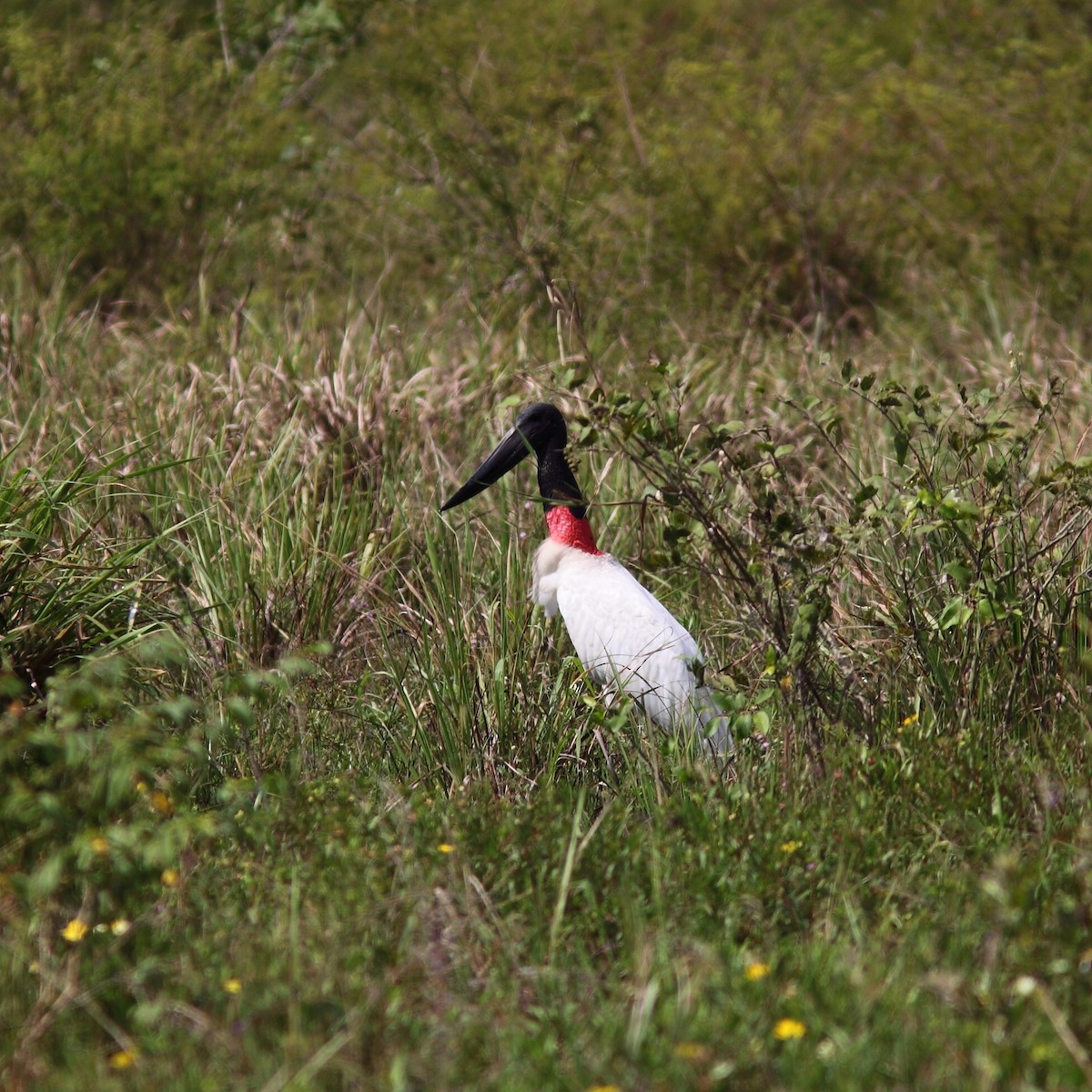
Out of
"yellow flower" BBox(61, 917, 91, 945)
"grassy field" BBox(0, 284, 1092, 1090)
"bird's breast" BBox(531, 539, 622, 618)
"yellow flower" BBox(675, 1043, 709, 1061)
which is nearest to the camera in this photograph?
"yellow flower" BBox(675, 1043, 709, 1061)

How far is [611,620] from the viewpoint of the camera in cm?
402

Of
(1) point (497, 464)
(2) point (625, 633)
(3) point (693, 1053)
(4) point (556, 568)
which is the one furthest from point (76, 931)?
(1) point (497, 464)

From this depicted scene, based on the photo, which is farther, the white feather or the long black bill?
the long black bill

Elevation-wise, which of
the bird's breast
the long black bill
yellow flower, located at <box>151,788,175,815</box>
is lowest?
the bird's breast

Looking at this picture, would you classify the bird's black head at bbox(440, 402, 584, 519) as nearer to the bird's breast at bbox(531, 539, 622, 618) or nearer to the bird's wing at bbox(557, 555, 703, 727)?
the bird's breast at bbox(531, 539, 622, 618)

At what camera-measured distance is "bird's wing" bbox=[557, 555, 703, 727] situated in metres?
3.92

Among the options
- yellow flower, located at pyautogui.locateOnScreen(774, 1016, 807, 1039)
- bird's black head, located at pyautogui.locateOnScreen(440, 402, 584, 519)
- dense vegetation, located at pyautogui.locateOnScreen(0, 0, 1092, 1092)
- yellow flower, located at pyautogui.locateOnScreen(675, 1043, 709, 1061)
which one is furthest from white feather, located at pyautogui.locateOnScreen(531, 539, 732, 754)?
yellow flower, located at pyautogui.locateOnScreen(675, 1043, 709, 1061)

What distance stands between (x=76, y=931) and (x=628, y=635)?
1.95 metres

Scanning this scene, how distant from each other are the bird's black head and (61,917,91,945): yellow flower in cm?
224

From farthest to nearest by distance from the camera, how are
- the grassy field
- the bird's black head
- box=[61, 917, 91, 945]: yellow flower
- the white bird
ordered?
the bird's black head
the white bird
box=[61, 917, 91, 945]: yellow flower
the grassy field

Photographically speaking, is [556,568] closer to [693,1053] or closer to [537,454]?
[537,454]

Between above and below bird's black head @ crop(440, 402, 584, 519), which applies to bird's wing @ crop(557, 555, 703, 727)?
below

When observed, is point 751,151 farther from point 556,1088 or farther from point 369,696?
point 556,1088

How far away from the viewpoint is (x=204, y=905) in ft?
8.25
